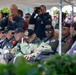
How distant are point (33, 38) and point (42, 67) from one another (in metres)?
4.83

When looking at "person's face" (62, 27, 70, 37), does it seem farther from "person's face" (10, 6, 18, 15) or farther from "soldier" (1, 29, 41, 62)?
"person's face" (10, 6, 18, 15)

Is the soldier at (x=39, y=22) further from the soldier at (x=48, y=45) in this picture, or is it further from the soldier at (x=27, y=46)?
the soldier at (x=27, y=46)

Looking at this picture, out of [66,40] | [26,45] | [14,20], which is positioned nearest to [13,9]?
[14,20]

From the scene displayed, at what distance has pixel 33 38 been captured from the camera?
649cm

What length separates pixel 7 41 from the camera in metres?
7.24

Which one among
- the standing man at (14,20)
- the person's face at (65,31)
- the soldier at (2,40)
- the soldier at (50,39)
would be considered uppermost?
the standing man at (14,20)

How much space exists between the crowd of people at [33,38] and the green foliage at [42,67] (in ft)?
10.3

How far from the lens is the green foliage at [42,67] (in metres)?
1.53

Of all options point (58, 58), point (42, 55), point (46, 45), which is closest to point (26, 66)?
point (58, 58)

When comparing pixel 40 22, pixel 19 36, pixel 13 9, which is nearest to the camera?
pixel 19 36

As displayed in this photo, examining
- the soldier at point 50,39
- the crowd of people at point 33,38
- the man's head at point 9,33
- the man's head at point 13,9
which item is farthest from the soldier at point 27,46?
the man's head at point 13,9

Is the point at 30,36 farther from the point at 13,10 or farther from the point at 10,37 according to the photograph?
the point at 13,10

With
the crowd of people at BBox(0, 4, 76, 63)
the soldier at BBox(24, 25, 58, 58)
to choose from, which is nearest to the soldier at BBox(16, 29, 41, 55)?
the crowd of people at BBox(0, 4, 76, 63)

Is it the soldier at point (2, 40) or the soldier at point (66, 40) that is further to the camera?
the soldier at point (2, 40)
